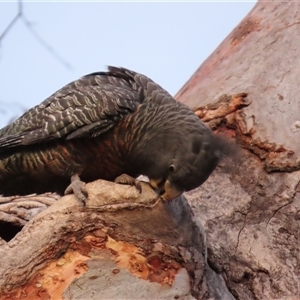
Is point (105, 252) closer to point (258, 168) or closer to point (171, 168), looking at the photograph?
point (171, 168)

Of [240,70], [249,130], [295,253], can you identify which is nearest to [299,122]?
[249,130]

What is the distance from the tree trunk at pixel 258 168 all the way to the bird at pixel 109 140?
22.6 inches

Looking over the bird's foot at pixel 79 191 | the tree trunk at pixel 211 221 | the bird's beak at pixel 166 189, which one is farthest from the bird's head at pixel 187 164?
the bird's foot at pixel 79 191

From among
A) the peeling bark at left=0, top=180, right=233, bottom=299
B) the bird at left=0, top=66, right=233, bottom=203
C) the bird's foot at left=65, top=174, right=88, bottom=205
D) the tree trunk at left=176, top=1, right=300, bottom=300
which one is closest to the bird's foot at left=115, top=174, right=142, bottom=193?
the bird at left=0, top=66, right=233, bottom=203

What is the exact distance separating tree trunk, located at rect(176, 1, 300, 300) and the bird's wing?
76cm

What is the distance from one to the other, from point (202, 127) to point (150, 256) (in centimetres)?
87

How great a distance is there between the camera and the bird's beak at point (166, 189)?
3248 millimetres

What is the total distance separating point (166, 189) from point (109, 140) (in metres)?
0.68

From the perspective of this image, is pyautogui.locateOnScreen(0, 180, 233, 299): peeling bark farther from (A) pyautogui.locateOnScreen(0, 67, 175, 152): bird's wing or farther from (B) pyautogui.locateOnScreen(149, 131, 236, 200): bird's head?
(A) pyautogui.locateOnScreen(0, 67, 175, 152): bird's wing

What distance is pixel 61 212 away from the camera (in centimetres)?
312

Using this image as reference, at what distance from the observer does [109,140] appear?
3.80m

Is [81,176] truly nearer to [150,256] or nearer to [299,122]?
[150,256]

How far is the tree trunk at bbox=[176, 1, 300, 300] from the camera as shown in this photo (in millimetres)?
3674

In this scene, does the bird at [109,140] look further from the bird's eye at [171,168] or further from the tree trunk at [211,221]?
the tree trunk at [211,221]
